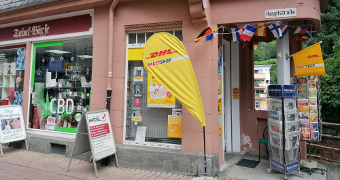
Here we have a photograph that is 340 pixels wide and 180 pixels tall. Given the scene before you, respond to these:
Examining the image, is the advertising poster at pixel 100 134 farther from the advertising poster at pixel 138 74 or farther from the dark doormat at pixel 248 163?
the dark doormat at pixel 248 163

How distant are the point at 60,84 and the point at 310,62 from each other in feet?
21.0

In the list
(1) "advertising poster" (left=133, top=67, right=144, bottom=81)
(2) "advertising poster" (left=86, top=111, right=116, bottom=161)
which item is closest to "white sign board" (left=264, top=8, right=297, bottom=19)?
(1) "advertising poster" (left=133, top=67, right=144, bottom=81)

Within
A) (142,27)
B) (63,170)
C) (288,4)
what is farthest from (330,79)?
(63,170)

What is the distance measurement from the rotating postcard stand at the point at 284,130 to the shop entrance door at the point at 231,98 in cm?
164

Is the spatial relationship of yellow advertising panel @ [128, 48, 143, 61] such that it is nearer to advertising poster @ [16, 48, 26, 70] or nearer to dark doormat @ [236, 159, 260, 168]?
dark doormat @ [236, 159, 260, 168]

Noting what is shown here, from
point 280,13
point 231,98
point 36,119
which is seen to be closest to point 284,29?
point 280,13

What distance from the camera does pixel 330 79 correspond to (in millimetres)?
9406

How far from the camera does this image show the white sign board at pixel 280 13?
Result: 432cm

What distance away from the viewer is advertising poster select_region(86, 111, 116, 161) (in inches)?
182

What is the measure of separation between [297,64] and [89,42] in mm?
5124

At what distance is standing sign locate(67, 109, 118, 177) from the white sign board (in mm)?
4034

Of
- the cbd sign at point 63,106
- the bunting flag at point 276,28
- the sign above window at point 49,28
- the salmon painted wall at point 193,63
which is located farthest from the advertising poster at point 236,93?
the cbd sign at point 63,106

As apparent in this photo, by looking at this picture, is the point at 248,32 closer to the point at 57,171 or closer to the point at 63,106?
the point at 57,171

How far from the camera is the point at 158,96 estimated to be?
511 centimetres
